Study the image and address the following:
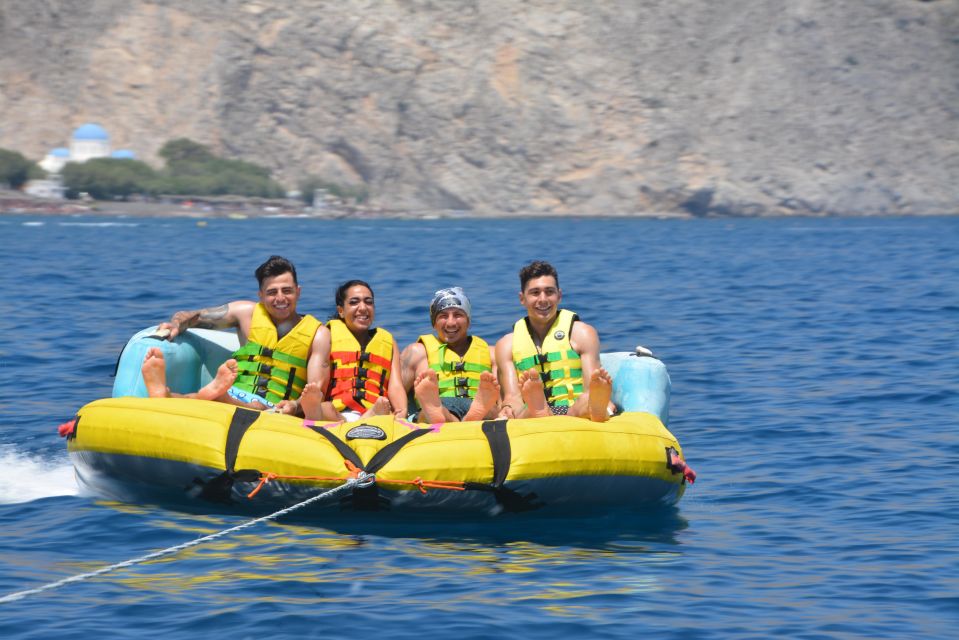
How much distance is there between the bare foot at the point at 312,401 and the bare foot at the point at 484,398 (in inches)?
30.6

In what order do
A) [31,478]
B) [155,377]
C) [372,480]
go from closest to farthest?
[372,480] → [155,377] → [31,478]

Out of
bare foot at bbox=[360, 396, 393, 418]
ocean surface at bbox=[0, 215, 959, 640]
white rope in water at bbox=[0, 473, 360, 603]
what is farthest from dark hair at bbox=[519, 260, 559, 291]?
white rope in water at bbox=[0, 473, 360, 603]

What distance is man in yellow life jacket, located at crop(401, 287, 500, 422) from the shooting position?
7.71 metres

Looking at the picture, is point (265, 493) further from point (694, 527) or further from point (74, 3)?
point (74, 3)

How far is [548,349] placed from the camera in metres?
7.93

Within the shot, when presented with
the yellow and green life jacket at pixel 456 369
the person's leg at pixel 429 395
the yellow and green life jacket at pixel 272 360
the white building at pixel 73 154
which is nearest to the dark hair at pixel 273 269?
the yellow and green life jacket at pixel 272 360

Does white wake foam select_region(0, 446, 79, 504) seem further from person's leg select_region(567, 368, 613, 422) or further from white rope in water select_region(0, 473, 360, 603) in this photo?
person's leg select_region(567, 368, 613, 422)

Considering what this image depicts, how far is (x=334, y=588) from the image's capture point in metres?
5.85

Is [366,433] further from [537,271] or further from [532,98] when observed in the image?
[532,98]

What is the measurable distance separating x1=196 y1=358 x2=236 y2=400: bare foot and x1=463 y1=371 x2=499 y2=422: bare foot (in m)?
1.26

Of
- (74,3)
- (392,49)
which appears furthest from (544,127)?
(74,3)

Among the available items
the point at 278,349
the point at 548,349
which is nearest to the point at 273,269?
the point at 278,349

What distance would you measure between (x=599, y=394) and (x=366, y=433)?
1179 millimetres

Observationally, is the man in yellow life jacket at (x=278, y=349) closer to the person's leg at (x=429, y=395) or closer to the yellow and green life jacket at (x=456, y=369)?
the yellow and green life jacket at (x=456, y=369)
